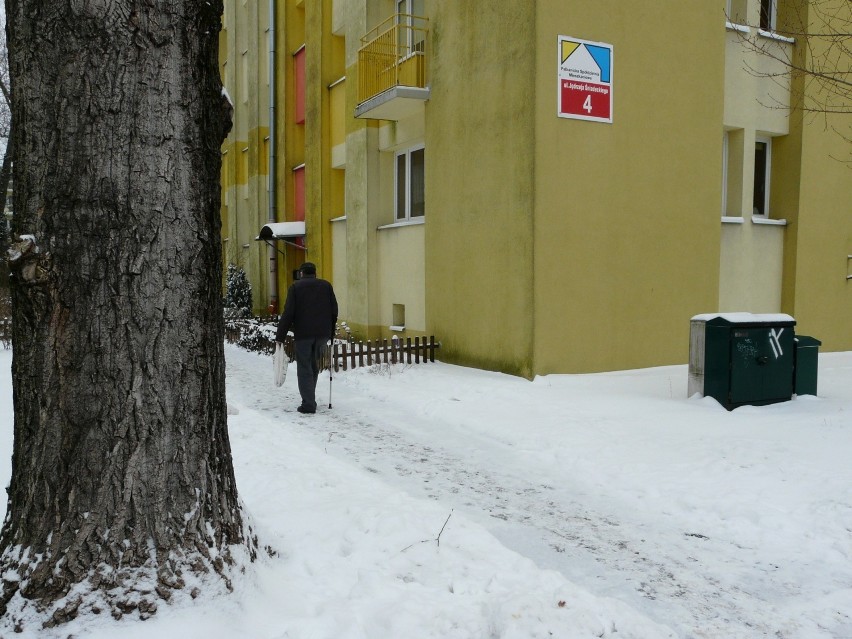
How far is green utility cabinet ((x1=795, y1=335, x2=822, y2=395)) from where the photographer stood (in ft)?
29.6

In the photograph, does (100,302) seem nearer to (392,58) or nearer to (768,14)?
(392,58)

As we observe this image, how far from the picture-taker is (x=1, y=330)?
61.7ft

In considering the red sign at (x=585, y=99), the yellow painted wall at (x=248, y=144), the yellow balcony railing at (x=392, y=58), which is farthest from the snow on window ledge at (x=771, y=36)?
the yellow painted wall at (x=248, y=144)

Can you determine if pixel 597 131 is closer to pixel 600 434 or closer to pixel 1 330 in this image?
pixel 600 434

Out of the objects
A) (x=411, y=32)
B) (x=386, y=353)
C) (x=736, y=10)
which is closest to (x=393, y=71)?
(x=411, y=32)

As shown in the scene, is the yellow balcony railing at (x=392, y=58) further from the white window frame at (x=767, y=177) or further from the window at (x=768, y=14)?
the white window frame at (x=767, y=177)

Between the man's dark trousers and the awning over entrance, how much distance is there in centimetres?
1055

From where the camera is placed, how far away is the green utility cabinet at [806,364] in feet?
29.6

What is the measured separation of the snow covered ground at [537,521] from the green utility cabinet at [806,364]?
0.26m

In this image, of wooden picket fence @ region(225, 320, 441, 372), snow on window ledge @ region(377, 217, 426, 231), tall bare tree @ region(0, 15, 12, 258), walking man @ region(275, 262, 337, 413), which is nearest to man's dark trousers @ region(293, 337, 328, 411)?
walking man @ region(275, 262, 337, 413)

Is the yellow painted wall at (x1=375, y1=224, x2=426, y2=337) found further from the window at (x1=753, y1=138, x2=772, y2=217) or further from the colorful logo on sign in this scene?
the window at (x1=753, y1=138, x2=772, y2=217)

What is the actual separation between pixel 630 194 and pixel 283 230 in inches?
421

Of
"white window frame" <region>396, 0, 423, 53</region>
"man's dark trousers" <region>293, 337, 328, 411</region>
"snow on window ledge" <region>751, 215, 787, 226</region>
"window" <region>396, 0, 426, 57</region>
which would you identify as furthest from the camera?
"window" <region>396, 0, 426, 57</region>

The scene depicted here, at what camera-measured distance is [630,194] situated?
11.2m
